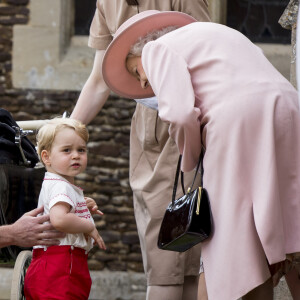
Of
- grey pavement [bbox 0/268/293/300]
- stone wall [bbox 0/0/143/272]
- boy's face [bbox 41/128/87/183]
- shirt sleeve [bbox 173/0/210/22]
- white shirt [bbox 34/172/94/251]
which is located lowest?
grey pavement [bbox 0/268/293/300]

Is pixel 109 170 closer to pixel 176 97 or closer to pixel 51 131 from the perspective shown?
pixel 51 131

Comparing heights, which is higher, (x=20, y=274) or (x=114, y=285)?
(x=20, y=274)

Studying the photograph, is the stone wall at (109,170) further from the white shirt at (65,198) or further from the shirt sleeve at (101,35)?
the white shirt at (65,198)

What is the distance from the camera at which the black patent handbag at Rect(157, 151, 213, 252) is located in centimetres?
404

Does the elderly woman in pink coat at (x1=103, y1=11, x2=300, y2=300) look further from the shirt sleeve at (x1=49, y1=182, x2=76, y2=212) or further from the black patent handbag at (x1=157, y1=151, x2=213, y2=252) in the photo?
the shirt sleeve at (x1=49, y1=182, x2=76, y2=212)

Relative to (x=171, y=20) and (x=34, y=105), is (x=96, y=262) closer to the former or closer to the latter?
(x=34, y=105)

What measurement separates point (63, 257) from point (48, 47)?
5.01m

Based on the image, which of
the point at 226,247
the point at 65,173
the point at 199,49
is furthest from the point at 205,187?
the point at 65,173

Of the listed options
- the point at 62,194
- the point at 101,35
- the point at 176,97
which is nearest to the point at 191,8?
the point at 101,35

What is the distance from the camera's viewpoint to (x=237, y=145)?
4.01m

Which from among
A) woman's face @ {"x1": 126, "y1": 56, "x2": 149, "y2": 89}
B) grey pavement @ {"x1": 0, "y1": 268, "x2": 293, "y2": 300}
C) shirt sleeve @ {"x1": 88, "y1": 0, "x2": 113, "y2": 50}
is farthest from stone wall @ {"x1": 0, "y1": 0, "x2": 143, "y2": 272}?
woman's face @ {"x1": 126, "y1": 56, "x2": 149, "y2": 89}

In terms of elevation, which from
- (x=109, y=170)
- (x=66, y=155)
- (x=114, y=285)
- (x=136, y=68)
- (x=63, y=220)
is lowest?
(x=114, y=285)

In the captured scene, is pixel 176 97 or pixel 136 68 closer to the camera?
pixel 176 97

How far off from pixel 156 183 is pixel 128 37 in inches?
33.9
